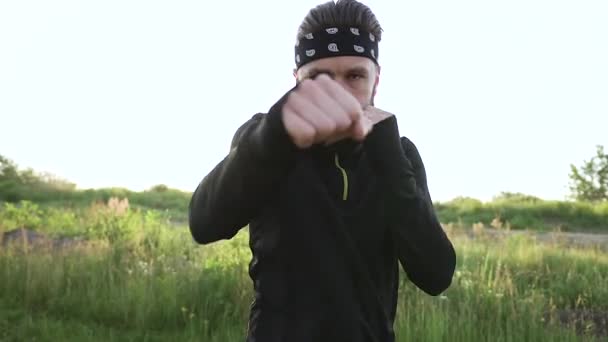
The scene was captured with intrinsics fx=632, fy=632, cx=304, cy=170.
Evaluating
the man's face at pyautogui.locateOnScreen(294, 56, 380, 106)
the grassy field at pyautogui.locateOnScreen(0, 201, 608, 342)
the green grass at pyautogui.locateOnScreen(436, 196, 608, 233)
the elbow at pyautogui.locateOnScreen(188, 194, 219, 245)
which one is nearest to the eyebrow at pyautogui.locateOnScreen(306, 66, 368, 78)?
the man's face at pyautogui.locateOnScreen(294, 56, 380, 106)

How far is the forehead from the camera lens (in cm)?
152

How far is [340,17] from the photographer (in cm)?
162

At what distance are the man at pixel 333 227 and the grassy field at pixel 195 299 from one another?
9.27ft

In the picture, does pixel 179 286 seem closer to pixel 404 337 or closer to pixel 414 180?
pixel 404 337

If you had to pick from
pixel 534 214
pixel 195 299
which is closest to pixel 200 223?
pixel 195 299

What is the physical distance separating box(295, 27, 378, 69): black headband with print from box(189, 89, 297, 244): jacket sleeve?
0.19 meters

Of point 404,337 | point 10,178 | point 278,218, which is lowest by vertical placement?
point 404,337

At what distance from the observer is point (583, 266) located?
7.32 m

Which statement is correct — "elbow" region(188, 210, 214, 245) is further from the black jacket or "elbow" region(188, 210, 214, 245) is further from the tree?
the tree

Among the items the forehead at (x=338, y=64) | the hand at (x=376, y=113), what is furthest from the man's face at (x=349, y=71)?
the hand at (x=376, y=113)

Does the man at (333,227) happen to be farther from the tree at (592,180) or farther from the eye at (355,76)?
the tree at (592,180)

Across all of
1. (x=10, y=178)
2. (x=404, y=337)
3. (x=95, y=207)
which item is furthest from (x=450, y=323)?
(x=10, y=178)

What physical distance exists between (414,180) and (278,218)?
0.33 m

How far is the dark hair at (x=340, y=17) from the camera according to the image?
1603mm
